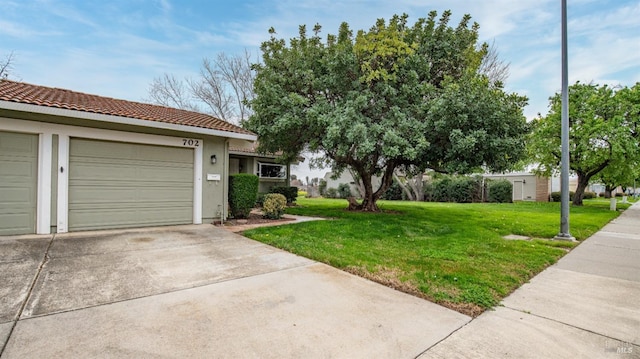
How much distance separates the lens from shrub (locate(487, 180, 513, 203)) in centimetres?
2128

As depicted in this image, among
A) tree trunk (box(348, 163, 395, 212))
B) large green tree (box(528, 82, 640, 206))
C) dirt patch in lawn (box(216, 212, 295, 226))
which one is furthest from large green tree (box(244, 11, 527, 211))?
large green tree (box(528, 82, 640, 206))

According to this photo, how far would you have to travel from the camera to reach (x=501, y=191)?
21.3 meters

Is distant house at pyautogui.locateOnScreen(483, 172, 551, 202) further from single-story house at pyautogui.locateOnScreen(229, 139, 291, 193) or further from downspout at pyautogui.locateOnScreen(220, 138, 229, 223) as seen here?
downspout at pyautogui.locateOnScreen(220, 138, 229, 223)

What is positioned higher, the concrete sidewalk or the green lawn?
the green lawn

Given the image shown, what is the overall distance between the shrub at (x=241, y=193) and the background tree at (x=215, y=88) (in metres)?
13.3

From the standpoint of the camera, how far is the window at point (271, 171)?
16609 millimetres

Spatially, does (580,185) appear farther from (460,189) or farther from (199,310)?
(199,310)

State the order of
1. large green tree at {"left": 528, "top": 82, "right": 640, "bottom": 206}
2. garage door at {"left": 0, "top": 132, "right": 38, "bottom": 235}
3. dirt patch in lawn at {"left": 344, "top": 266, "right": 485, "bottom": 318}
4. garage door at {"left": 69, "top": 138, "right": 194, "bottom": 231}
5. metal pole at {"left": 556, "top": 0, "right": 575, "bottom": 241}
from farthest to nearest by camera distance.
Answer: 1. large green tree at {"left": 528, "top": 82, "right": 640, "bottom": 206}
2. metal pole at {"left": 556, "top": 0, "right": 575, "bottom": 241}
3. garage door at {"left": 69, "top": 138, "right": 194, "bottom": 231}
4. garage door at {"left": 0, "top": 132, "right": 38, "bottom": 235}
5. dirt patch in lawn at {"left": 344, "top": 266, "right": 485, "bottom": 318}

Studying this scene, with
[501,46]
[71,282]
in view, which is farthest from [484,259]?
[501,46]

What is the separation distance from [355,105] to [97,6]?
9132mm

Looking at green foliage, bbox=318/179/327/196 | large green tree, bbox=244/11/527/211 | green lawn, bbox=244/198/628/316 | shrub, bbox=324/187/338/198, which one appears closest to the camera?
green lawn, bbox=244/198/628/316

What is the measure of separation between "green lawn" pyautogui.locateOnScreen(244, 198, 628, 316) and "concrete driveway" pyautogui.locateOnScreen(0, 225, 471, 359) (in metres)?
0.36

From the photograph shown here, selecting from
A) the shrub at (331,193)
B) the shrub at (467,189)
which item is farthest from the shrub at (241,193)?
the shrub at (331,193)

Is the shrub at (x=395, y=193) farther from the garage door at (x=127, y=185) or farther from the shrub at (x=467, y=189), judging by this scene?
the garage door at (x=127, y=185)
